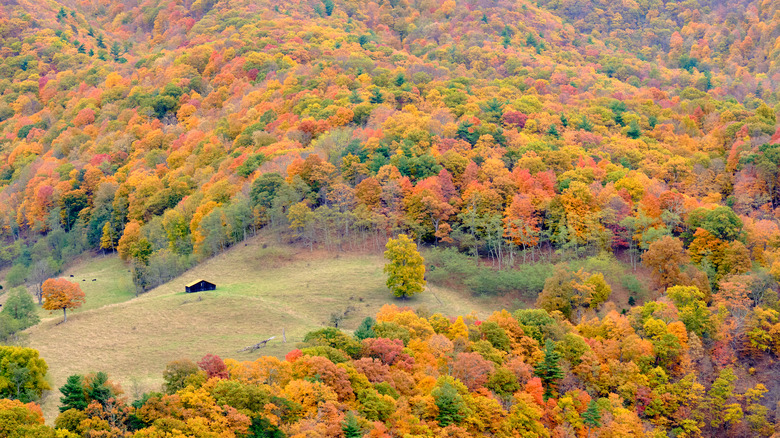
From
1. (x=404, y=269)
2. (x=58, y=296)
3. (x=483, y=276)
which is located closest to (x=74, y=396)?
(x=58, y=296)

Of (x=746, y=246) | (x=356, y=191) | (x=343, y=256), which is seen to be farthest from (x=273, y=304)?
Result: (x=746, y=246)

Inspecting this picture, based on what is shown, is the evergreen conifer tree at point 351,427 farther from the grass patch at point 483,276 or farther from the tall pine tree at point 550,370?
the grass patch at point 483,276

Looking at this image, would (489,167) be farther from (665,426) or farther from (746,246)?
(665,426)

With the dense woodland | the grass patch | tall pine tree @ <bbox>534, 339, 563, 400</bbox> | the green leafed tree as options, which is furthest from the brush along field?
the green leafed tree

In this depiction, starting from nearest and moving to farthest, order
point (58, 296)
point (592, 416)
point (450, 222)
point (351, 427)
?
1. point (351, 427)
2. point (592, 416)
3. point (58, 296)
4. point (450, 222)

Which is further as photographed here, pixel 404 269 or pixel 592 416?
pixel 404 269

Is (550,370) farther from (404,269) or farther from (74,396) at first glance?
(74,396)

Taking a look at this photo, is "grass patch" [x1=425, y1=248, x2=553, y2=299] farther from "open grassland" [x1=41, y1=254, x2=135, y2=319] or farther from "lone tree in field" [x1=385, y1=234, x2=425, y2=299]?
"open grassland" [x1=41, y1=254, x2=135, y2=319]
